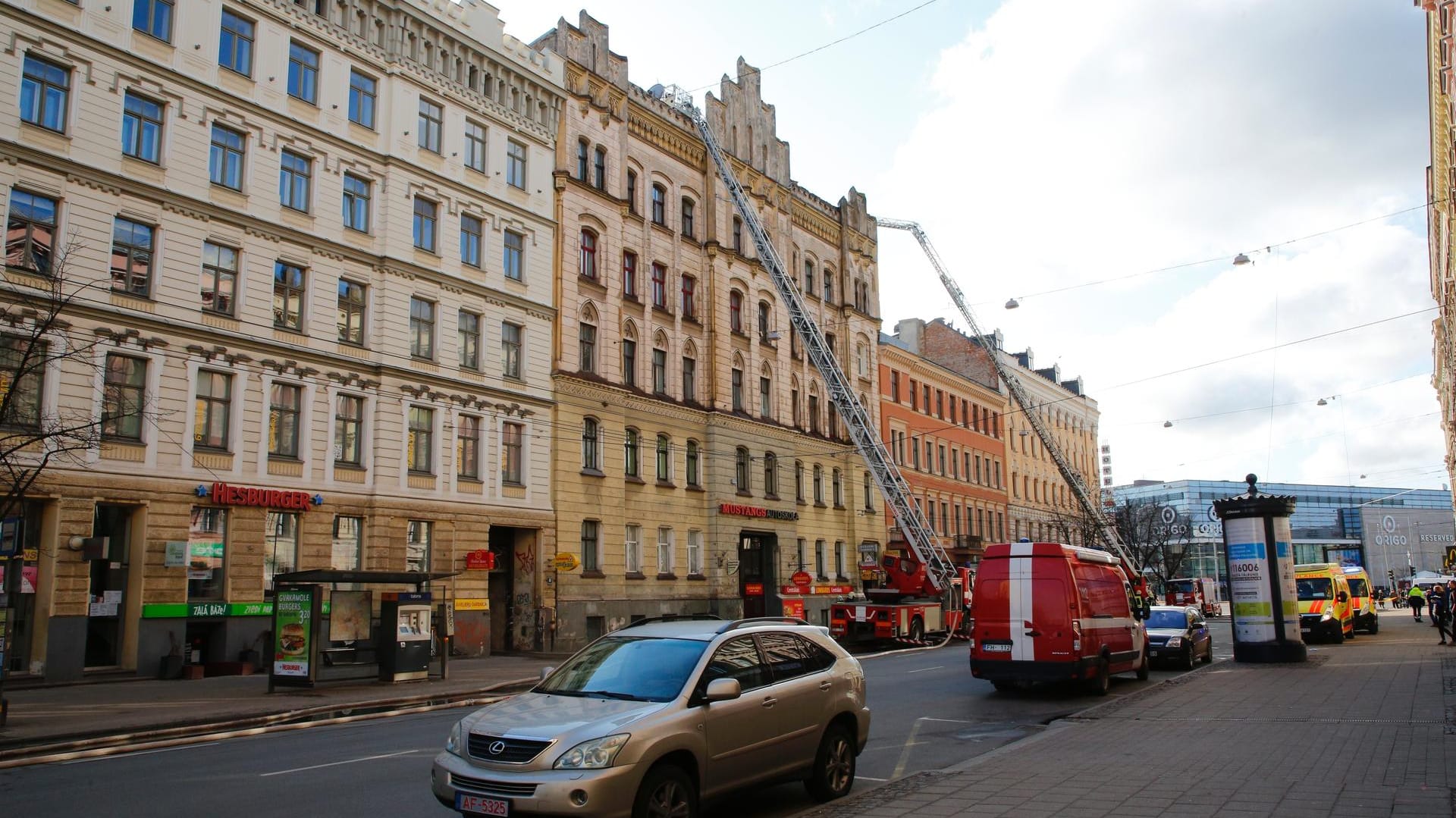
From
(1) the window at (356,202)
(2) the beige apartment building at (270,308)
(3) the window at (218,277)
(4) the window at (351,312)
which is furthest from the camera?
(1) the window at (356,202)

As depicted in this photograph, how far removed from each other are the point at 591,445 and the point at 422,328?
7.81 m

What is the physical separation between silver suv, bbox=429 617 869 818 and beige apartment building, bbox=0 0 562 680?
49.4ft

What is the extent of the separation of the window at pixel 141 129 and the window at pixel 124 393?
15.7ft

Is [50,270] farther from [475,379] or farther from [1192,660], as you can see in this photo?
[1192,660]

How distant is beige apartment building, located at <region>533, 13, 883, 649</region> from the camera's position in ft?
122

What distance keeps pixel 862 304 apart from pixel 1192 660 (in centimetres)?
3439

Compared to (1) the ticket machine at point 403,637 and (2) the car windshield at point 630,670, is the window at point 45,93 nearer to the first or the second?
(1) the ticket machine at point 403,637

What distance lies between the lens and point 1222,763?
36.3 ft

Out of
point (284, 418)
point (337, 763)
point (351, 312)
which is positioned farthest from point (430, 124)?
point (337, 763)

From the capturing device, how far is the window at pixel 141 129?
2503cm

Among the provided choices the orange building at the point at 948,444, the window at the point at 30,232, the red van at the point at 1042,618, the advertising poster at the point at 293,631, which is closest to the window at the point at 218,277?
the window at the point at 30,232

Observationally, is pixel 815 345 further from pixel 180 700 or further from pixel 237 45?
pixel 180 700

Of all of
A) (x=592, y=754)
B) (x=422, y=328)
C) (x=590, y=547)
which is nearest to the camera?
(x=592, y=754)

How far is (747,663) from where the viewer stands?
9.30 metres
